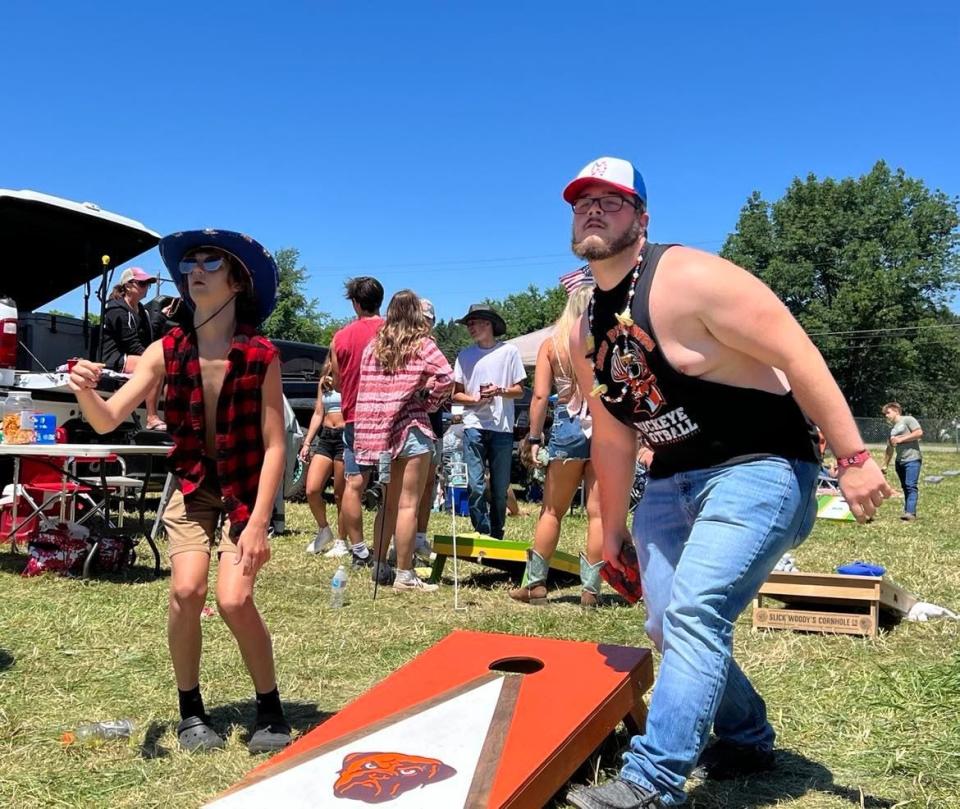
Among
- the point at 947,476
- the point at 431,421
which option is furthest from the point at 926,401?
the point at 431,421

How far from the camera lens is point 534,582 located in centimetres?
626

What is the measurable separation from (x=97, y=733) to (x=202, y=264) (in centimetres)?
187

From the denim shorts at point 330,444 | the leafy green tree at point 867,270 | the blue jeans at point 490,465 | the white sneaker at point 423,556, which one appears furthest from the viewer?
the leafy green tree at point 867,270

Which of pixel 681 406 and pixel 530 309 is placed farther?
pixel 530 309

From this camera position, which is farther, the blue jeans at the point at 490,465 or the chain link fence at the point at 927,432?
the chain link fence at the point at 927,432

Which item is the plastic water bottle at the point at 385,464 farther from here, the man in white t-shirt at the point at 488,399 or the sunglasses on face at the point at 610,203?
the sunglasses on face at the point at 610,203

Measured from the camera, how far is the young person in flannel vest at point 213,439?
3.41 metres

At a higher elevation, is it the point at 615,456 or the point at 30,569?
the point at 615,456

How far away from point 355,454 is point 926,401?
238ft

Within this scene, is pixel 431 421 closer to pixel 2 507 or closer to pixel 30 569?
pixel 30 569

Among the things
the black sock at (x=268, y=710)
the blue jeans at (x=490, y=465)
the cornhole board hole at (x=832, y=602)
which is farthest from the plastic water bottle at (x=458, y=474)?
the black sock at (x=268, y=710)

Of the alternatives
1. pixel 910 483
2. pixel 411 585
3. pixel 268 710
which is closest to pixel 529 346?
pixel 910 483

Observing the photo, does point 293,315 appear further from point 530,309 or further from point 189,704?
point 189,704

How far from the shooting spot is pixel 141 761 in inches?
133
